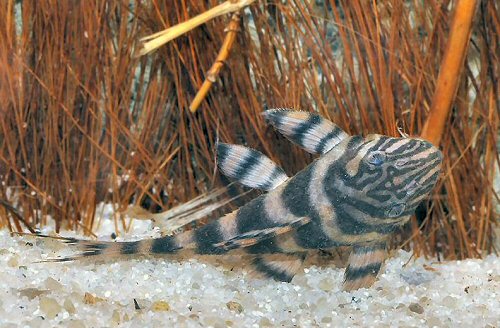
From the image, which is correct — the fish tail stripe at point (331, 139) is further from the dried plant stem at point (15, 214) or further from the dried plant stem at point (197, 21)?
the dried plant stem at point (15, 214)

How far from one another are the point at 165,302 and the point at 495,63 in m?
1.77

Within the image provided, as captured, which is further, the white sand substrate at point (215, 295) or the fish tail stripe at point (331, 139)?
the fish tail stripe at point (331, 139)

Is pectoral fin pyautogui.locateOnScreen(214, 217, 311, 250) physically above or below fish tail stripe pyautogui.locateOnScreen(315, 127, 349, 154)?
below

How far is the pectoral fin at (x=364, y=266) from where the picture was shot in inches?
83.5

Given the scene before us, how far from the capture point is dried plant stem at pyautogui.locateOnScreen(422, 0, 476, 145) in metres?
2.37

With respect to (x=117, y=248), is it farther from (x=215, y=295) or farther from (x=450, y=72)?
(x=450, y=72)

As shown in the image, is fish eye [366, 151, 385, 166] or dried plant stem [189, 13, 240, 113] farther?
dried plant stem [189, 13, 240, 113]

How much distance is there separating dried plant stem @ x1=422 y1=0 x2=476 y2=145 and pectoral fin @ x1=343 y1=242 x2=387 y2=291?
21.6 inches

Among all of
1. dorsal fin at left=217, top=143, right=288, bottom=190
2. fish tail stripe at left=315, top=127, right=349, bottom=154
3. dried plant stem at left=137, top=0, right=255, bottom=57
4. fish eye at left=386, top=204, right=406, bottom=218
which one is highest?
dried plant stem at left=137, top=0, right=255, bottom=57

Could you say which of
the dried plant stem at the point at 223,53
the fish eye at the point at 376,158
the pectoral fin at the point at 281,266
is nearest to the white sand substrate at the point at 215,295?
the pectoral fin at the point at 281,266

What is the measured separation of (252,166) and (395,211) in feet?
1.77

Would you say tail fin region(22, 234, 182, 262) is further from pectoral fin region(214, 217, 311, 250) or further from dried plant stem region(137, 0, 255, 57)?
dried plant stem region(137, 0, 255, 57)

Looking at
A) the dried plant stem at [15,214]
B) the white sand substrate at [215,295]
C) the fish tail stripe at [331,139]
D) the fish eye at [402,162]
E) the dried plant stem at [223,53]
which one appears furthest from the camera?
the dried plant stem at [223,53]

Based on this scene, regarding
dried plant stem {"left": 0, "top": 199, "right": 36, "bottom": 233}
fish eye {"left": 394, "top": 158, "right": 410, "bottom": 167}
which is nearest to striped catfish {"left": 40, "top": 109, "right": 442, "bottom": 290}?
fish eye {"left": 394, "top": 158, "right": 410, "bottom": 167}
